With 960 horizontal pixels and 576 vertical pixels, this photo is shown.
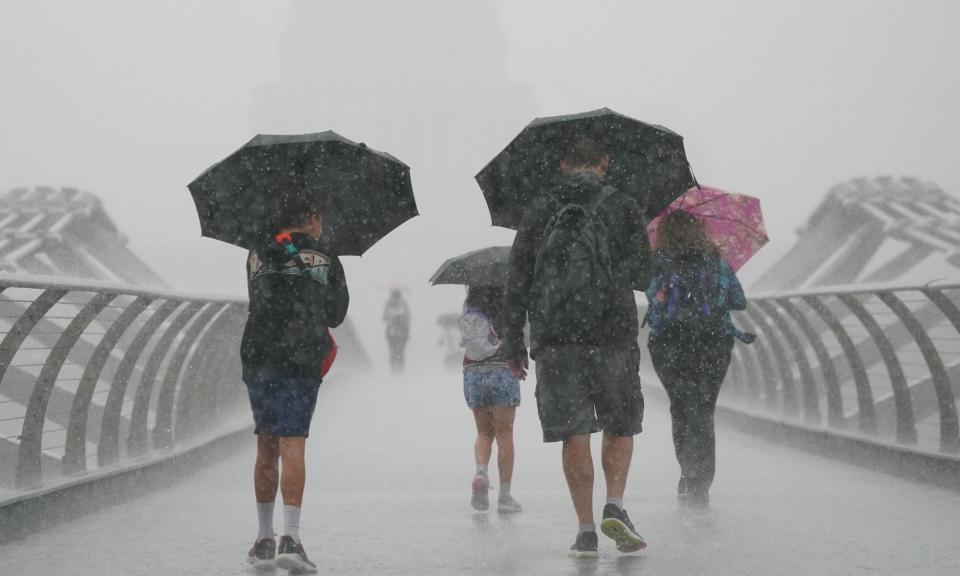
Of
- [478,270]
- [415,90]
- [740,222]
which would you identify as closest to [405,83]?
[415,90]

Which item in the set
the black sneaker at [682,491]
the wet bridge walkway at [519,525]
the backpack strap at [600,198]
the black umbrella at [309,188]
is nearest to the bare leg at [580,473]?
the wet bridge walkway at [519,525]

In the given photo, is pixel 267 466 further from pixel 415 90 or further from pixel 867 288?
pixel 415 90

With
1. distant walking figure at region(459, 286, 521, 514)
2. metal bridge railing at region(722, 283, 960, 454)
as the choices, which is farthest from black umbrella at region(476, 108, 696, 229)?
metal bridge railing at region(722, 283, 960, 454)

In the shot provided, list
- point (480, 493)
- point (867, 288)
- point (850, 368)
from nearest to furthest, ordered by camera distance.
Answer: point (480, 493) < point (867, 288) < point (850, 368)

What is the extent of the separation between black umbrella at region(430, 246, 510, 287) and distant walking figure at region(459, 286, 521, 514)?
170mm

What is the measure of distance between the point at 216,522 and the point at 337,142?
7.69ft

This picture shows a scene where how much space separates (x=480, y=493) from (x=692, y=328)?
1472mm

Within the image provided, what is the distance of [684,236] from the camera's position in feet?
23.2

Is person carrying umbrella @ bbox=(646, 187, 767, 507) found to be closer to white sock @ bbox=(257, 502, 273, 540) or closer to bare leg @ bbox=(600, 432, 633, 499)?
bare leg @ bbox=(600, 432, 633, 499)

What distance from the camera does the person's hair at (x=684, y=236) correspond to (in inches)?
277

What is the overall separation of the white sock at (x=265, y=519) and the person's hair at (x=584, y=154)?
6.34ft

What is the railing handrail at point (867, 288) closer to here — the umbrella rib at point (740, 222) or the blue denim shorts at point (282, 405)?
the umbrella rib at point (740, 222)

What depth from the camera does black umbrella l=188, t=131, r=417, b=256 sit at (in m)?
5.48

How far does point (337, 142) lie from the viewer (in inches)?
214
